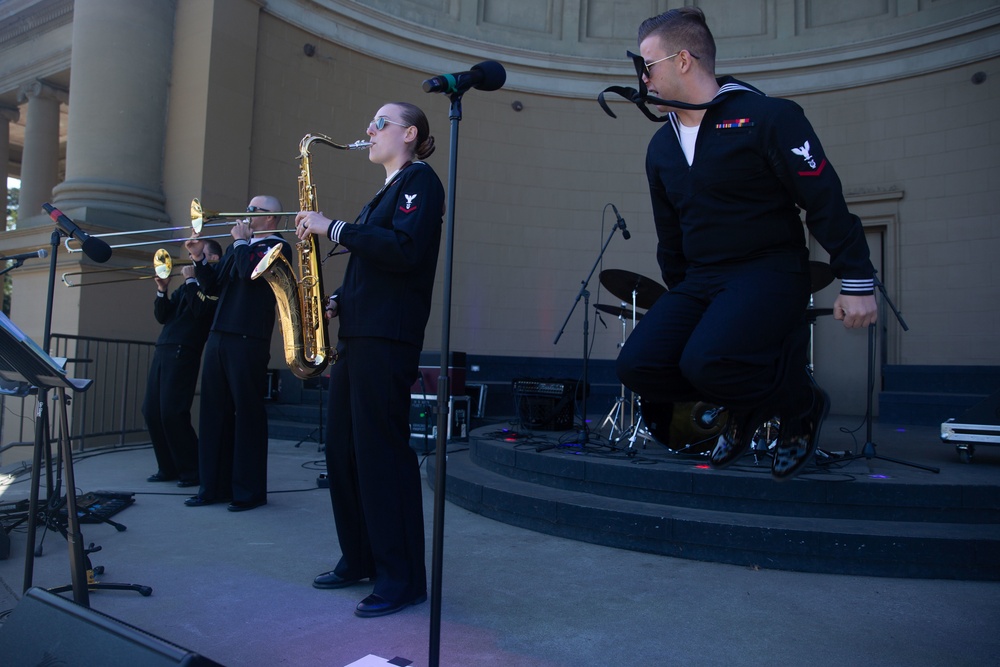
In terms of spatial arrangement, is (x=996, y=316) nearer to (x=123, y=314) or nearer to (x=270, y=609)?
(x=270, y=609)

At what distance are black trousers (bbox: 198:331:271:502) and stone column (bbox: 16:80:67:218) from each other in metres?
8.57

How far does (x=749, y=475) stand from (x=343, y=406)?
2.32 m

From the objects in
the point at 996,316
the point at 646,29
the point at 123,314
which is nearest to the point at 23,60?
the point at 123,314

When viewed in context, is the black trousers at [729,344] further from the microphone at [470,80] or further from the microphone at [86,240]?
the microphone at [86,240]

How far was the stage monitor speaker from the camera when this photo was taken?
1396 millimetres

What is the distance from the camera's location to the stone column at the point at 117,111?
7840mm

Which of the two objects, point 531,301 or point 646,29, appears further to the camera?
point 531,301

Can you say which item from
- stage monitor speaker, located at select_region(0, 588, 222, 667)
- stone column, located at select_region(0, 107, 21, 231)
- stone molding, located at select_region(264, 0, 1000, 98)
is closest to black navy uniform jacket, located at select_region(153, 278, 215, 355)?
stage monitor speaker, located at select_region(0, 588, 222, 667)

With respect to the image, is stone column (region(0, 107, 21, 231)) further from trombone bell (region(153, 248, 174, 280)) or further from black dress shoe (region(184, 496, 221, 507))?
black dress shoe (region(184, 496, 221, 507))

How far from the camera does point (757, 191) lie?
7.41ft

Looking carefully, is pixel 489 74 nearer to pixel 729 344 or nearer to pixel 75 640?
pixel 729 344

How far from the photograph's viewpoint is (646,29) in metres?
2.42

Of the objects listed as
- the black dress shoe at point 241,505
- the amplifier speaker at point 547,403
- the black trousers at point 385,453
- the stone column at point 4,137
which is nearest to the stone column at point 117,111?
the black dress shoe at point 241,505

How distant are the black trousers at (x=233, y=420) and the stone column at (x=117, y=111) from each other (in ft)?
13.3
